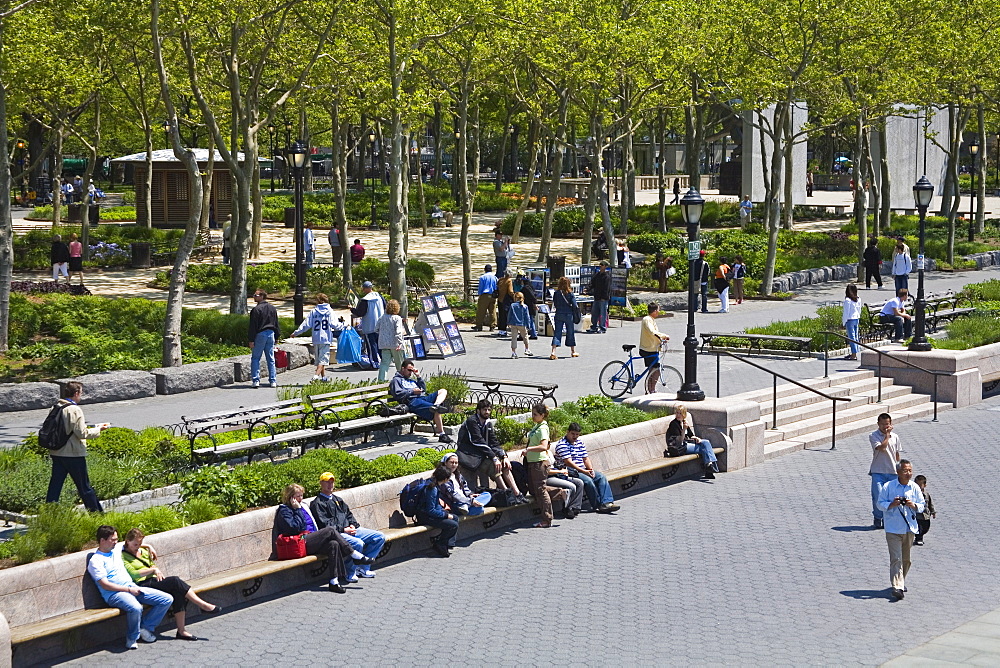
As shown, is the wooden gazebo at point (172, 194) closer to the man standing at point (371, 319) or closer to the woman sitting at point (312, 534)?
the man standing at point (371, 319)

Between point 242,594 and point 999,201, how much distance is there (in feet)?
203

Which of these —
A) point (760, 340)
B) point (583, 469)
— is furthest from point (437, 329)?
point (583, 469)

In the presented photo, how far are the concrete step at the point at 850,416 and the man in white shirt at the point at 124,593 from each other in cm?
1128

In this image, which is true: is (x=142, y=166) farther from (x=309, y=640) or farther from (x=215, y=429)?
(x=309, y=640)

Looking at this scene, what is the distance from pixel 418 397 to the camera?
18.5 m

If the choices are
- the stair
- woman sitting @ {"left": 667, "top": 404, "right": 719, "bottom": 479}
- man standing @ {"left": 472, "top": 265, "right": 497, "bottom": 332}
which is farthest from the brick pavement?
man standing @ {"left": 472, "top": 265, "right": 497, "bottom": 332}

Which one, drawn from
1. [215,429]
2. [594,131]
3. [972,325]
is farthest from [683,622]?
[594,131]

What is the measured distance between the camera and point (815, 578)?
1384cm

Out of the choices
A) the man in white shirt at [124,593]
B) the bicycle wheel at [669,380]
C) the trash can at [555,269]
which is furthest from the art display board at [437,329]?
the man in white shirt at [124,593]

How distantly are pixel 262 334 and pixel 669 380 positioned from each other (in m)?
6.67

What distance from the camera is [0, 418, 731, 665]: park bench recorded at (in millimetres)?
11023

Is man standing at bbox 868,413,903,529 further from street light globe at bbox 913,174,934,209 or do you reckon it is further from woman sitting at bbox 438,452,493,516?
street light globe at bbox 913,174,934,209

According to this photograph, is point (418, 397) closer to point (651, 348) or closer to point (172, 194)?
point (651, 348)

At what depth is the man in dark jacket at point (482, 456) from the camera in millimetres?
15383
